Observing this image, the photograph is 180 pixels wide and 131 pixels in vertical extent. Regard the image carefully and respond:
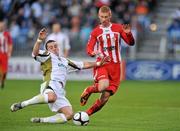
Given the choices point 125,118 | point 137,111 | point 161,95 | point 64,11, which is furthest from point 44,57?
point 64,11

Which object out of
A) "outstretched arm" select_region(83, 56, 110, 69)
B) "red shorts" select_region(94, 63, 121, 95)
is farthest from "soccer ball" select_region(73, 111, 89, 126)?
"red shorts" select_region(94, 63, 121, 95)

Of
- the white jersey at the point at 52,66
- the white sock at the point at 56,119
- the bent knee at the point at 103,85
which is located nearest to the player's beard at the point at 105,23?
the bent knee at the point at 103,85

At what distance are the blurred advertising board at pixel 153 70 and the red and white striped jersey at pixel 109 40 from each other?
15.2 metres

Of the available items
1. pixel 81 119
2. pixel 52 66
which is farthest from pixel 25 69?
pixel 81 119

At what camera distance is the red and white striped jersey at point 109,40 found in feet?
47.5

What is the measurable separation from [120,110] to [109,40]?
9.58 ft

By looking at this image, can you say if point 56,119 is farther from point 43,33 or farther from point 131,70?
point 131,70

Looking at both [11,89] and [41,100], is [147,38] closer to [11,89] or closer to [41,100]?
[11,89]

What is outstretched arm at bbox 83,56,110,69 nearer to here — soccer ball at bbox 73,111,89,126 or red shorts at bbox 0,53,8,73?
soccer ball at bbox 73,111,89,126

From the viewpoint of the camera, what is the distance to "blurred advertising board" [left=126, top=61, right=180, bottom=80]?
2959cm

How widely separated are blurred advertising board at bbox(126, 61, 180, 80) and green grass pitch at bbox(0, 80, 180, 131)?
10.7 feet

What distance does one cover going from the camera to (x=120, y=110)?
55.5ft

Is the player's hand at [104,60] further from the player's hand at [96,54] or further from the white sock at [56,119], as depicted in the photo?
the white sock at [56,119]

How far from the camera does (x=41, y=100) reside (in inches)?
515
